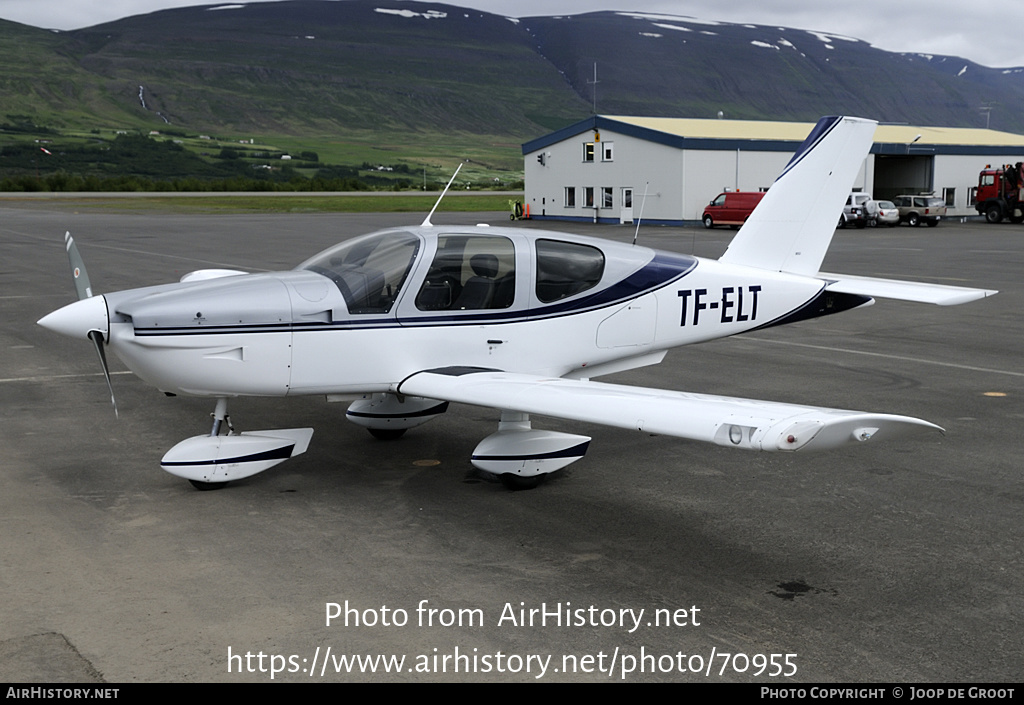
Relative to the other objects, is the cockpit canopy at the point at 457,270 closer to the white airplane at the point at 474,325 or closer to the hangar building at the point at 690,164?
the white airplane at the point at 474,325

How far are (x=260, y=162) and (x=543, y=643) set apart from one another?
162 meters

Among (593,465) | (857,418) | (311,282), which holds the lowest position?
(593,465)

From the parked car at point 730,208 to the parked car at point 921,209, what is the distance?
291 inches

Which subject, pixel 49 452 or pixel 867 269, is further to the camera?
pixel 867 269

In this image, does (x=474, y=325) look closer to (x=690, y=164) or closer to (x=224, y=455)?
(x=224, y=455)

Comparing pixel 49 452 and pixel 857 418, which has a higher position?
pixel 857 418

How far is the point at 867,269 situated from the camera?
24.5 metres

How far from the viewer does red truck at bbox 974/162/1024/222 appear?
46.9 metres

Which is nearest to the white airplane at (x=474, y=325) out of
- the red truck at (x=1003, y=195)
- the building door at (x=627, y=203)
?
the building door at (x=627, y=203)

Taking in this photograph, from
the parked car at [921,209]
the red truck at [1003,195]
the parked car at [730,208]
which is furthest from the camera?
the red truck at [1003,195]

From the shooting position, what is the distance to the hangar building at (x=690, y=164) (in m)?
47.3

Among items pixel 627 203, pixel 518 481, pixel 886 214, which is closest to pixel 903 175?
pixel 886 214
